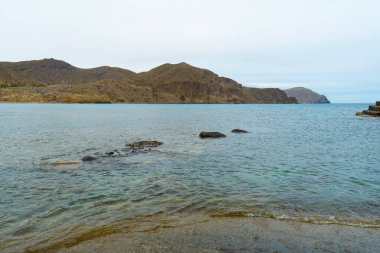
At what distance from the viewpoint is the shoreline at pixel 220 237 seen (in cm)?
867

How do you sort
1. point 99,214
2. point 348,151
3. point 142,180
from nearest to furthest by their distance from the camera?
1. point 99,214
2. point 142,180
3. point 348,151

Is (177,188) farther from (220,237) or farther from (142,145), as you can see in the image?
(142,145)

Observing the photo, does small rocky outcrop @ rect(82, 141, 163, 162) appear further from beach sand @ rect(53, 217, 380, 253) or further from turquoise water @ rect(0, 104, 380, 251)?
beach sand @ rect(53, 217, 380, 253)

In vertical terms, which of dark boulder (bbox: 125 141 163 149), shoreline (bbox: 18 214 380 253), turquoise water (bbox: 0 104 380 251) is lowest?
dark boulder (bbox: 125 141 163 149)

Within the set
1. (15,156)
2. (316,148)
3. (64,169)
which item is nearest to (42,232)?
(64,169)

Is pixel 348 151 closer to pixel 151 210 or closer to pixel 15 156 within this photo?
pixel 151 210

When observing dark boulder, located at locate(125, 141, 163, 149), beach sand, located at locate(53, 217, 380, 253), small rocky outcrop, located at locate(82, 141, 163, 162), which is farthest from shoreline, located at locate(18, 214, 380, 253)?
dark boulder, located at locate(125, 141, 163, 149)

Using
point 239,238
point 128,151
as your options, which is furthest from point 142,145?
point 239,238

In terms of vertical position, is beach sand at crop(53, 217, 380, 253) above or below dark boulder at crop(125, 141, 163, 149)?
above

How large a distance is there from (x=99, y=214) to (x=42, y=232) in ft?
7.21

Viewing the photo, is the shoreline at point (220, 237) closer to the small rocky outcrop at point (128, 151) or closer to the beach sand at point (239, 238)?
the beach sand at point (239, 238)

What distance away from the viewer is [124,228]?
10.2m

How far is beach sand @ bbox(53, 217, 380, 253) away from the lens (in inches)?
341

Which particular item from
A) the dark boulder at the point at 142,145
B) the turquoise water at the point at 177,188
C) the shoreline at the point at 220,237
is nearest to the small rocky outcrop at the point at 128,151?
the dark boulder at the point at 142,145
